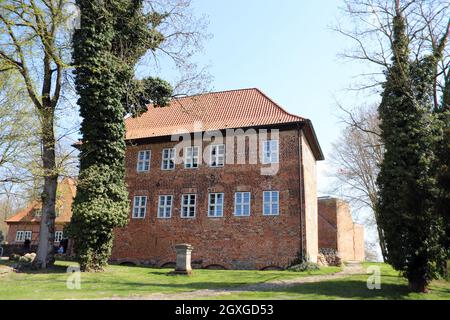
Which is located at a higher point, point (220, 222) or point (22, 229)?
point (220, 222)

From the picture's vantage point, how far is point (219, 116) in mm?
24234

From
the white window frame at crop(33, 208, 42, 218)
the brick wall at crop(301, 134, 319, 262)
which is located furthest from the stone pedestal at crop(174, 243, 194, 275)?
the white window frame at crop(33, 208, 42, 218)

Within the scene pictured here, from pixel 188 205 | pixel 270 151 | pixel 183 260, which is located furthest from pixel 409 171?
pixel 188 205

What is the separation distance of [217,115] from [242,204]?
5964 millimetres

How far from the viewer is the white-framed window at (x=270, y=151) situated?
71.1 ft

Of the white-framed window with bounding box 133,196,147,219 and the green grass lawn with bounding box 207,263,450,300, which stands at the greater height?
the white-framed window with bounding box 133,196,147,219

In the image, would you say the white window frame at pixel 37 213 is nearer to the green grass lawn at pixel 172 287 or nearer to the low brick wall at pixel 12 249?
the low brick wall at pixel 12 249

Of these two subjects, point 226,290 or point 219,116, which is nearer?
point 226,290

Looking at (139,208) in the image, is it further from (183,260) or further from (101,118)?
(183,260)

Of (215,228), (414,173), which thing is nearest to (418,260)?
(414,173)

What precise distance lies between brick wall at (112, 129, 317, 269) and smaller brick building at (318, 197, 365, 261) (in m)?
9.02

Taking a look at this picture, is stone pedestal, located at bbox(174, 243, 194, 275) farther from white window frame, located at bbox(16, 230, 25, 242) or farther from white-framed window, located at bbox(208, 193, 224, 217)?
white window frame, located at bbox(16, 230, 25, 242)

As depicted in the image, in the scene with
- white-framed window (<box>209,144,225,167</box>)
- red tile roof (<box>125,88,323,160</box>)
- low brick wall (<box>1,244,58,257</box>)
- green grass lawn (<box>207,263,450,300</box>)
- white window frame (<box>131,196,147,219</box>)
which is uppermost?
red tile roof (<box>125,88,323,160</box>)

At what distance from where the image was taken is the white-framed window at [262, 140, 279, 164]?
21672 mm
